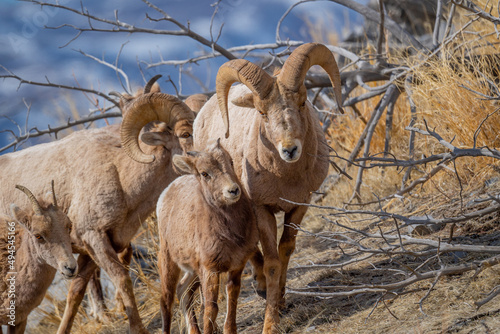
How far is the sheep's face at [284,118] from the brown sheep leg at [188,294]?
1.73m

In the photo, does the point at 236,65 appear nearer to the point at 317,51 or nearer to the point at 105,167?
the point at 317,51

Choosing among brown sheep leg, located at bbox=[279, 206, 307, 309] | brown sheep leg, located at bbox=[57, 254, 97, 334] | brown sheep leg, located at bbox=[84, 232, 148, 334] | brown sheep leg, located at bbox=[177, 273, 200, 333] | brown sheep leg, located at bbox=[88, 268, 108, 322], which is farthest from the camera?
brown sheep leg, located at bbox=[88, 268, 108, 322]

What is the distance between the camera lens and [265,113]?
5262 millimetres

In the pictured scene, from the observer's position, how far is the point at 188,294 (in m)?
6.01

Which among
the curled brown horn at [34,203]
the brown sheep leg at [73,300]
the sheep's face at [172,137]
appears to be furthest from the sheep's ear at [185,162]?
the brown sheep leg at [73,300]

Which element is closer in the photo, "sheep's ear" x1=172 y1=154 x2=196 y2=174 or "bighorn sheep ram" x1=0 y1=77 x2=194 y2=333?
"sheep's ear" x1=172 y1=154 x2=196 y2=174

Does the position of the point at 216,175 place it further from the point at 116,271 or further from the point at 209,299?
the point at 116,271

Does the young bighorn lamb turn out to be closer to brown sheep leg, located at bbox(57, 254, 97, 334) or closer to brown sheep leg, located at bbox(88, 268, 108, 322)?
brown sheep leg, located at bbox(57, 254, 97, 334)

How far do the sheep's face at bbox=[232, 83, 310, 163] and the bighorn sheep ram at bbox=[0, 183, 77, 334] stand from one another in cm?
241

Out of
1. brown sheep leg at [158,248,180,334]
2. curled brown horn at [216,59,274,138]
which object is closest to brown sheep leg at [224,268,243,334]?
brown sheep leg at [158,248,180,334]

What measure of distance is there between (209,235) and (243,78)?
1425mm

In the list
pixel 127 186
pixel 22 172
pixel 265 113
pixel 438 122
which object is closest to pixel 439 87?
pixel 438 122

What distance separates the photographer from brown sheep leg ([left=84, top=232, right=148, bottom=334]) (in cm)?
646

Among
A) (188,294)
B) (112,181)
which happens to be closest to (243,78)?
(188,294)
